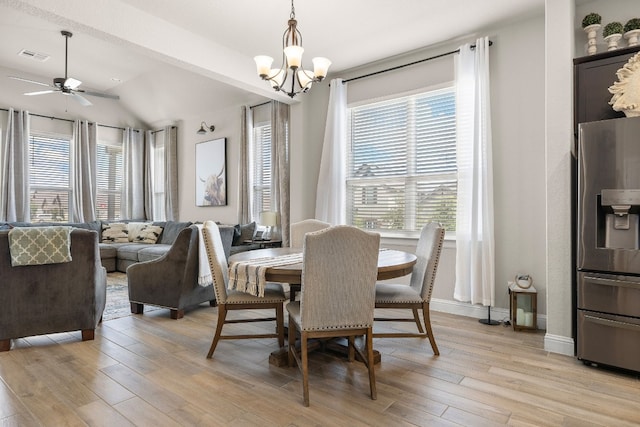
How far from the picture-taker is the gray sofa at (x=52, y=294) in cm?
269

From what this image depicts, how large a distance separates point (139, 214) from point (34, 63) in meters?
3.11

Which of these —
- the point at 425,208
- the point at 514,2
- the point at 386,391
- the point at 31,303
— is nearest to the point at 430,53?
the point at 514,2

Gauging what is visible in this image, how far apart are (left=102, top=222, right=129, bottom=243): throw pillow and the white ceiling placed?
2950mm

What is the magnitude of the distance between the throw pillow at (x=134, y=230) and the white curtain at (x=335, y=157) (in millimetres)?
3794

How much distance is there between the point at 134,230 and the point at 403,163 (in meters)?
5.02

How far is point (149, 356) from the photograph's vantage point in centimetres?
262

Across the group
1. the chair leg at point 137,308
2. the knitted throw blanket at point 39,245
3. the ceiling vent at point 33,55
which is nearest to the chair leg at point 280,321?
the knitted throw blanket at point 39,245

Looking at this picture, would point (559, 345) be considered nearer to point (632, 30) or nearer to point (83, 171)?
point (632, 30)

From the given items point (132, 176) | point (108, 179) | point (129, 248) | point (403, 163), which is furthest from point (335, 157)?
point (108, 179)

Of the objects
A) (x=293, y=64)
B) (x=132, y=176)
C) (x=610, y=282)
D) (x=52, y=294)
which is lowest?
(x=52, y=294)

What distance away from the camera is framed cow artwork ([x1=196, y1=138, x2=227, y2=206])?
6242 millimetres

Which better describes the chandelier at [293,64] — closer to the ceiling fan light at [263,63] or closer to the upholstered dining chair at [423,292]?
the ceiling fan light at [263,63]

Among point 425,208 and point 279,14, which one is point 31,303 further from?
point 425,208

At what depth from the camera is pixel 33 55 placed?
17.2 feet
